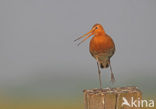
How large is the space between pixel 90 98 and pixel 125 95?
405 millimetres

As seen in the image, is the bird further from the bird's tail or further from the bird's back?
the bird's tail

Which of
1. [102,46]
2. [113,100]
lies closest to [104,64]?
[102,46]

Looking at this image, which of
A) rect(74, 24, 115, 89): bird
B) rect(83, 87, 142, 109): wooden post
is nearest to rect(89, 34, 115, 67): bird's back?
rect(74, 24, 115, 89): bird

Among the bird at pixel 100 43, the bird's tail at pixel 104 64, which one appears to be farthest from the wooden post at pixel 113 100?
the bird's tail at pixel 104 64

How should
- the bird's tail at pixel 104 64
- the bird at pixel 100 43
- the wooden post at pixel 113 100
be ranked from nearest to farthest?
the wooden post at pixel 113 100 < the bird at pixel 100 43 < the bird's tail at pixel 104 64

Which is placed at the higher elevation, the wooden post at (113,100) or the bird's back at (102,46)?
the bird's back at (102,46)

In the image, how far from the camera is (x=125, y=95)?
142 inches

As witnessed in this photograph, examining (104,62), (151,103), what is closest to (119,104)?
(151,103)

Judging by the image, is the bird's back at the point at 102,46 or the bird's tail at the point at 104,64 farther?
the bird's tail at the point at 104,64

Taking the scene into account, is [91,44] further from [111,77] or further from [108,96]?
[108,96]

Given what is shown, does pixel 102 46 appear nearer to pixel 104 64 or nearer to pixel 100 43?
pixel 100 43

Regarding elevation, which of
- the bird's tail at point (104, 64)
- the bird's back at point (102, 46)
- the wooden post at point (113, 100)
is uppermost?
the bird's back at point (102, 46)

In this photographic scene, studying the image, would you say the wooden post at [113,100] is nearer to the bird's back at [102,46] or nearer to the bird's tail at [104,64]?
the bird's back at [102,46]

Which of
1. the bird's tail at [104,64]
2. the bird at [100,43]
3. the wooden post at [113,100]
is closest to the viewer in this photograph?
the wooden post at [113,100]
